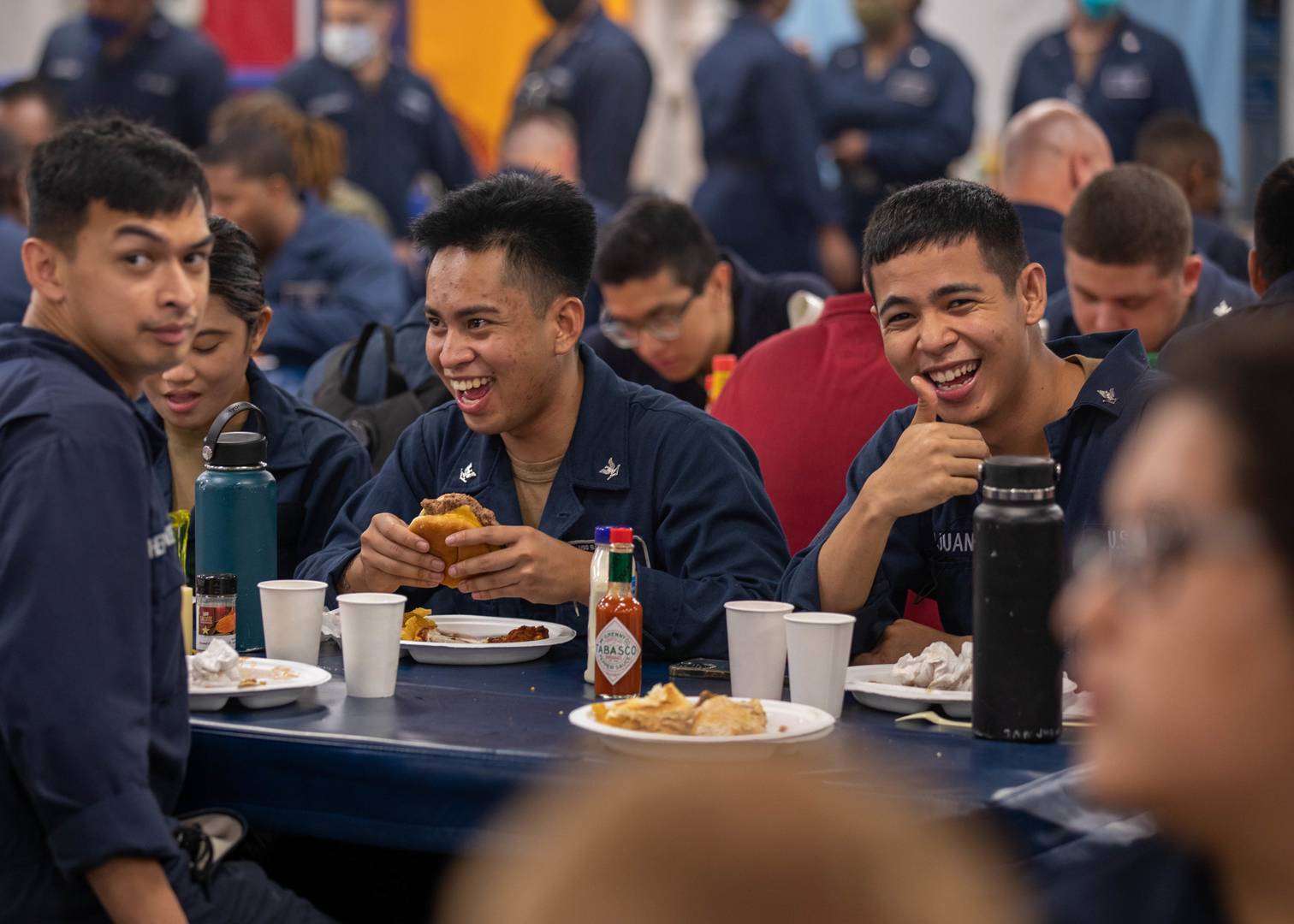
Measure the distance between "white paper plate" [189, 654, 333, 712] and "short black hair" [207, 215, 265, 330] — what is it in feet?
3.86

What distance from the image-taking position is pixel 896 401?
3559 mm

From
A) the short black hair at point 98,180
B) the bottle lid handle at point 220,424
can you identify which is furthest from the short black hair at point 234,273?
the short black hair at point 98,180

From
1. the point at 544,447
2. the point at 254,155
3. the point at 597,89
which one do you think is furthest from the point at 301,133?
the point at 544,447

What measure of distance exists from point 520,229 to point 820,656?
1201 millimetres

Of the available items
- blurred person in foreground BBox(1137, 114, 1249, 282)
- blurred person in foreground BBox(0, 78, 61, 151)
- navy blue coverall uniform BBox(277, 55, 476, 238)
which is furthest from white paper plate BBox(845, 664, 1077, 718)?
blurred person in foreground BBox(0, 78, 61, 151)

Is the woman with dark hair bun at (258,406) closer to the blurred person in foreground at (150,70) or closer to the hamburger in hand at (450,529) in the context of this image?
the hamburger in hand at (450,529)

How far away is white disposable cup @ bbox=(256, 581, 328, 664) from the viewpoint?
8.55 feet

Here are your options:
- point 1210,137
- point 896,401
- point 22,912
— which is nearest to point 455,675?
point 22,912

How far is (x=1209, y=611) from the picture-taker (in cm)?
100

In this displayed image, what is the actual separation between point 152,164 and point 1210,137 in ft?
15.5

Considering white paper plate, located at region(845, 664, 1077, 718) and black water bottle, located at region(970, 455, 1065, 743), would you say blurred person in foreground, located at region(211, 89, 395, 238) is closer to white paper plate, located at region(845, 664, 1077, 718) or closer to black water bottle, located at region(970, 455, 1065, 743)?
white paper plate, located at region(845, 664, 1077, 718)

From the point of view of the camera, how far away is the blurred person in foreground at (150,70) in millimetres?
8008

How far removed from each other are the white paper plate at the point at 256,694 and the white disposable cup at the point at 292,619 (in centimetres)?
21

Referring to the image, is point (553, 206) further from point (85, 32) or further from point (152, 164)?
point (85, 32)
